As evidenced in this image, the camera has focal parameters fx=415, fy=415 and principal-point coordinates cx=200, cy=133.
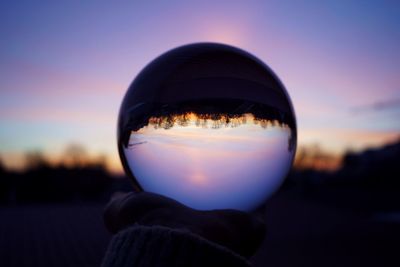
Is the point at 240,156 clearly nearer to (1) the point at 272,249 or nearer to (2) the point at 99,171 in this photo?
(1) the point at 272,249

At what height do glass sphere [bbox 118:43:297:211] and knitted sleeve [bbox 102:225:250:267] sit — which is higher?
glass sphere [bbox 118:43:297:211]

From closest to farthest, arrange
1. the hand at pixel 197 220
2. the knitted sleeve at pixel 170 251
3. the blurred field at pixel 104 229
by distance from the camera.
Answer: the knitted sleeve at pixel 170 251 < the hand at pixel 197 220 < the blurred field at pixel 104 229

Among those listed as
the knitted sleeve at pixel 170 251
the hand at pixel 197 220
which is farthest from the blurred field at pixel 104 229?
the knitted sleeve at pixel 170 251

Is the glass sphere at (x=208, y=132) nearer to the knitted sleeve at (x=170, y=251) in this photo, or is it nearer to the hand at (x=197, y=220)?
the hand at (x=197, y=220)

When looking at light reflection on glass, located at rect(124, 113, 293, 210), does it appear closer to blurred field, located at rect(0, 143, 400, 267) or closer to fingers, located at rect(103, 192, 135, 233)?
fingers, located at rect(103, 192, 135, 233)

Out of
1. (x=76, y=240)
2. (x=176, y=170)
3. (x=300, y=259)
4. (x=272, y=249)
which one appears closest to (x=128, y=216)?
(x=176, y=170)

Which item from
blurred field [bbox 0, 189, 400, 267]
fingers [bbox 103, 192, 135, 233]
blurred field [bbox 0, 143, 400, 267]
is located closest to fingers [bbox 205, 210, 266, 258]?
fingers [bbox 103, 192, 135, 233]

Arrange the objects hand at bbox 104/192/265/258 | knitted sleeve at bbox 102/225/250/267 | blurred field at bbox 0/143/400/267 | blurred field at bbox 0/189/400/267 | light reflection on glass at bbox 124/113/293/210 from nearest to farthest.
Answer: knitted sleeve at bbox 102/225/250/267 < hand at bbox 104/192/265/258 < light reflection on glass at bbox 124/113/293/210 < blurred field at bbox 0/189/400/267 < blurred field at bbox 0/143/400/267
